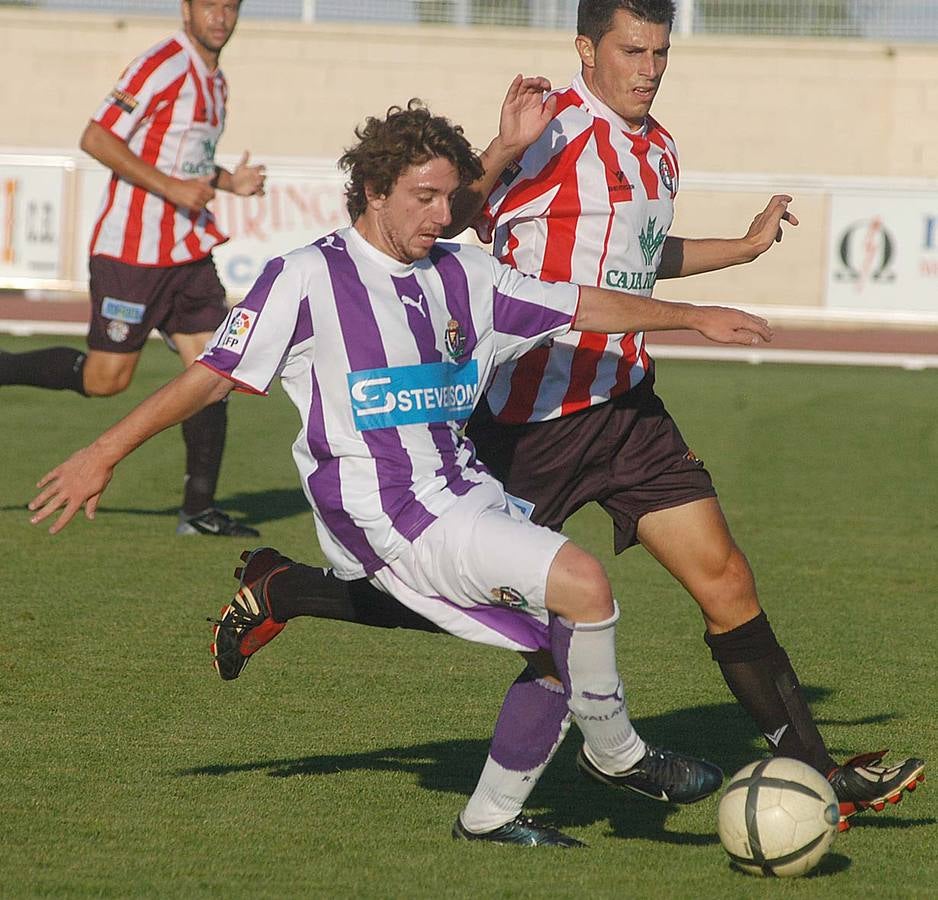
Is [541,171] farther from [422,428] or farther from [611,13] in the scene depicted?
[422,428]

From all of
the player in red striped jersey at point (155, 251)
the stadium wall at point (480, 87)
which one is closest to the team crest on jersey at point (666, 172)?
the player in red striped jersey at point (155, 251)

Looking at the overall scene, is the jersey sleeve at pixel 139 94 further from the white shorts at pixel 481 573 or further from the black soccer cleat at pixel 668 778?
the black soccer cleat at pixel 668 778

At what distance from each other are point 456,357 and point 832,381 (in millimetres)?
12650

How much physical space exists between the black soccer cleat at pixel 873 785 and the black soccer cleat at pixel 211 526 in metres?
4.37

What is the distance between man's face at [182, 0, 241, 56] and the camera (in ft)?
26.4

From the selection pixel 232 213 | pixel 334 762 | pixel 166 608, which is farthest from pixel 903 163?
pixel 334 762

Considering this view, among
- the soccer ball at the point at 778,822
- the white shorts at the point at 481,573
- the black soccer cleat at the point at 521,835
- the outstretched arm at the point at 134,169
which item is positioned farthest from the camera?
the outstretched arm at the point at 134,169

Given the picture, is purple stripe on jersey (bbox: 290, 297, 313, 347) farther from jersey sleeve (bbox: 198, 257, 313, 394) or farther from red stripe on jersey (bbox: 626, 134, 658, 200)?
red stripe on jersey (bbox: 626, 134, 658, 200)

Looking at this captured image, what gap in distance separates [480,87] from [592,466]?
70.7 feet

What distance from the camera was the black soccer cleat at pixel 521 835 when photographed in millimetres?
4086

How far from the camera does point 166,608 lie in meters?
6.65

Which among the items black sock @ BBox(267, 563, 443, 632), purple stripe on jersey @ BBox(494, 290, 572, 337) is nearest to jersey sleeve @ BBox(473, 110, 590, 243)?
purple stripe on jersey @ BBox(494, 290, 572, 337)

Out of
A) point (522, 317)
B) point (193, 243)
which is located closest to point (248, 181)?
point (193, 243)

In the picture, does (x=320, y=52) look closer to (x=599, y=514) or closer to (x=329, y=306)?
(x=599, y=514)
